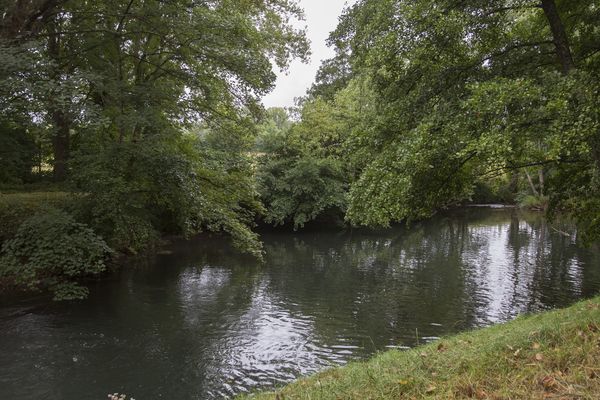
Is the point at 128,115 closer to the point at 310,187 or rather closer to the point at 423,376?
the point at 423,376

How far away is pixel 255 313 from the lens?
44.0 feet

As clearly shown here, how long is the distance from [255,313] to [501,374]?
9.54 metres

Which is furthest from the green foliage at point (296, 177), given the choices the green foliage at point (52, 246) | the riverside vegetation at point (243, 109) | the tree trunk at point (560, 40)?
the tree trunk at point (560, 40)

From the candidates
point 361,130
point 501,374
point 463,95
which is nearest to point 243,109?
point 361,130

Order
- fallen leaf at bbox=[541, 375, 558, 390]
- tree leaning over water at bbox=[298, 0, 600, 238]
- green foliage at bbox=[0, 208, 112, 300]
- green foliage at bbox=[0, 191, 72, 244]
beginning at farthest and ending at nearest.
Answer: green foliage at bbox=[0, 191, 72, 244]
green foliage at bbox=[0, 208, 112, 300]
tree leaning over water at bbox=[298, 0, 600, 238]
fallen leaf at bbox=[541, 375, 558, 390]

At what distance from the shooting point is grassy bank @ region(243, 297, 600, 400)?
421 cm

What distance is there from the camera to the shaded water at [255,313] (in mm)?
9156

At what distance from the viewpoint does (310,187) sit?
1175 inches

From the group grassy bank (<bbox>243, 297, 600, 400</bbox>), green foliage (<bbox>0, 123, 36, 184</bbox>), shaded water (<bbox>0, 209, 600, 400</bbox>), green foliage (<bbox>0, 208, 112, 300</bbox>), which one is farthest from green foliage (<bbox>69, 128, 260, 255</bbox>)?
grassy bank (<bbox>243, 297, 600, 400</bbox>)

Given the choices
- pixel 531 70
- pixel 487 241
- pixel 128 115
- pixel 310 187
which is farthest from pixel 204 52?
pixel 487 241

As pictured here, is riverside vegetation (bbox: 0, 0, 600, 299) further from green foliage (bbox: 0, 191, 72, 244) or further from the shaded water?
the shaded water

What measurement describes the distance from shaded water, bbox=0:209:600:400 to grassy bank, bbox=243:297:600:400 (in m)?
4.12

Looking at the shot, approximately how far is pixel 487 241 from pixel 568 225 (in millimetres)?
Result: 9373

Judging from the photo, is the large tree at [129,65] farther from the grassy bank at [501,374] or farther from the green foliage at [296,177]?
the green foliage at [296,177]
